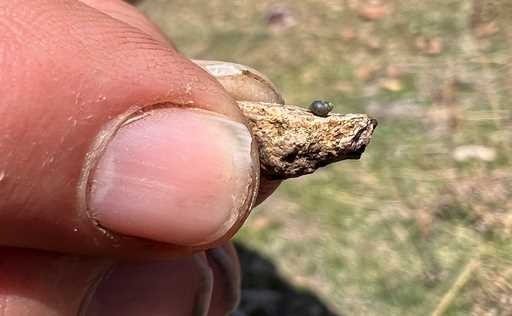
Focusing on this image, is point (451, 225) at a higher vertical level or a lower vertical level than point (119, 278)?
lower

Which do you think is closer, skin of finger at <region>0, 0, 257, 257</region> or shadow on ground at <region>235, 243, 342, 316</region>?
skin of finger at <region>0, 0, 257, 257</region>

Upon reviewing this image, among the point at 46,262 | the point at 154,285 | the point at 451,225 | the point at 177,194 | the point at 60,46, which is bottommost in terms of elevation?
the point at 451,225

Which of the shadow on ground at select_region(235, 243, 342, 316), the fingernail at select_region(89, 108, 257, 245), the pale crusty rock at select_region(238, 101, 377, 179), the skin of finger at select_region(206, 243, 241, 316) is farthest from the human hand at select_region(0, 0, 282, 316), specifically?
the shadow on ground at select_region(235, 243, 342, 316)

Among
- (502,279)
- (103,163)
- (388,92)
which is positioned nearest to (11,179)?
(103,163)

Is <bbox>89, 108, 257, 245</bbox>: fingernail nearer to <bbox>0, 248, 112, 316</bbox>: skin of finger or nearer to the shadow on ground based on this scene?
<bbox>0, 248, 112, 316</bbox>: skin of finger

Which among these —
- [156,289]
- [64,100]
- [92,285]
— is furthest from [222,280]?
[64,100]

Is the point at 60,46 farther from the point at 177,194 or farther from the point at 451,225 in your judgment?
the point at 451,225

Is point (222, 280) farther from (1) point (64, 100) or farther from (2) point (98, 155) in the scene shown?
(1) point (64, 100)
